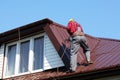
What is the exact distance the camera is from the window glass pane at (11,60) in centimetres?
1493

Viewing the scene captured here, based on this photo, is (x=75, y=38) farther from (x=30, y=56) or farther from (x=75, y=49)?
(x=30, y=56)

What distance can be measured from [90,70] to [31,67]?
12.1 ft

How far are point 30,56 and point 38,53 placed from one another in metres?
0.35

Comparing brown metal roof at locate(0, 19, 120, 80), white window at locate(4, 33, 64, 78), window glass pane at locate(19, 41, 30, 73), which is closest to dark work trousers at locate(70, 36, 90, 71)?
brown metal roof at locate(0, 19, 120, 80)

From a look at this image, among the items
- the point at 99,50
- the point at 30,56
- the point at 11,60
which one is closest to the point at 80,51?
the point at 99,50

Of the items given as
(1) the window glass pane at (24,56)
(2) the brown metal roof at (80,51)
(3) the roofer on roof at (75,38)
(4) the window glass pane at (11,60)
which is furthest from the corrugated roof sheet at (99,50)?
(4) the window glass pane at (11,60)

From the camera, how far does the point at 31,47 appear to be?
1435 centimetres

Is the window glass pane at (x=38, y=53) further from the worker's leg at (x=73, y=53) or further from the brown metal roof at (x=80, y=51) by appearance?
the worker's leg at (x=73, y=53)

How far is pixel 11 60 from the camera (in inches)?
596

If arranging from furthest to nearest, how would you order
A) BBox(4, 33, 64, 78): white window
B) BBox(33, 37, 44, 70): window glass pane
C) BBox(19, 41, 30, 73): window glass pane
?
1. BBox(19, 41, 30, 73): window glass pane
2. BBox(33, 37, 44, 70): window glass pane
3. BBox(4, 33, 64, 78): white window

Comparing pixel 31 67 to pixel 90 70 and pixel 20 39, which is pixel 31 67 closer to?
pixel 20 39

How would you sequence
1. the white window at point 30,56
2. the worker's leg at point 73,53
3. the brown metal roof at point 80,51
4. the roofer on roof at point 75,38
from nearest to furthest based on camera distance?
1. the brown metal roof at point 80,51
2. the worker's leg at point 73,53
3. the roofer on roof at point 75,38
4. the white window at point 30,56

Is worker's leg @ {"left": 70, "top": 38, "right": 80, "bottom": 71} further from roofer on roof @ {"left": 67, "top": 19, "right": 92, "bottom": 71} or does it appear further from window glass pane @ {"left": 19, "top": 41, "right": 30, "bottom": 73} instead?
window glass pane @ {"left": 19, "top": 41, "right": 30, "bottom": 73}

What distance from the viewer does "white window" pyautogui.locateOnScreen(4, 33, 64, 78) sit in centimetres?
1357
